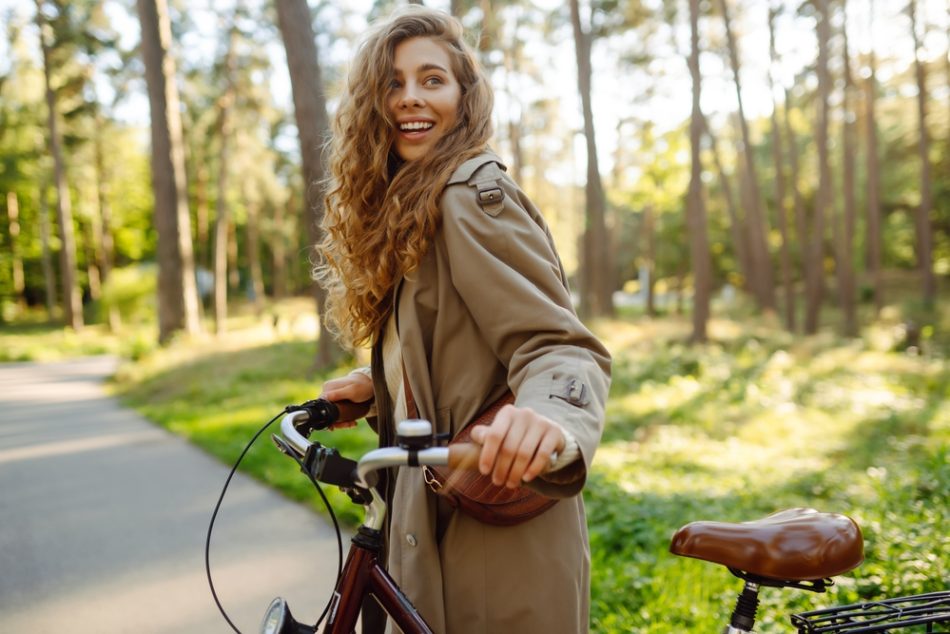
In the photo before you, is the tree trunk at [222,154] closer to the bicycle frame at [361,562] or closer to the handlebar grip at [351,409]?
the handlebar grip at [351,409]

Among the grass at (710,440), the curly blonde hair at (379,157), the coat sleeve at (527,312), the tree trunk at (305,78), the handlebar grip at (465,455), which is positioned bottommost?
the grass at (710,440)

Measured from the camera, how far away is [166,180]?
1548 cm

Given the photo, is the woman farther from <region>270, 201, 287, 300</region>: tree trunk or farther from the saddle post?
<region>270, 201, 287, 300</region>: tree trunk

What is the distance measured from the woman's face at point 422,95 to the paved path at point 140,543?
9.03 ft

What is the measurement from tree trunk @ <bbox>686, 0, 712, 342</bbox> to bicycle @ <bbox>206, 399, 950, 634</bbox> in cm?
1517

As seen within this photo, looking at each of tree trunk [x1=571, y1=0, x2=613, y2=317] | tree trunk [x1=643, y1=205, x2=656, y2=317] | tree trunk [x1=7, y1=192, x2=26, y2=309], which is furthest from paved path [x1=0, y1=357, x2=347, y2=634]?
tree trunk [x1=7, y1=192, x2=26, y2=309]

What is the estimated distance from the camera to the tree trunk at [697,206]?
15203 millimetres

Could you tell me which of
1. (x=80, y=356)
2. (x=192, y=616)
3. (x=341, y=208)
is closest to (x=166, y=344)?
(x=80, y=356)

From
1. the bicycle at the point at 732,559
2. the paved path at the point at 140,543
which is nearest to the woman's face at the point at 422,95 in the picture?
the bicycle at the point at 732,559

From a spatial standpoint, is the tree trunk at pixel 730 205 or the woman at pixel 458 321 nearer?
the woman at pixel 458 321

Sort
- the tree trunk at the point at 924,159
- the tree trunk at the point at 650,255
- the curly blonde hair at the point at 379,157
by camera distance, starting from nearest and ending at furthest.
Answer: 1. the curly blonde hair at the point at 379,157
2. the tree trunk at the point at 924,159
3. the tree trunk at the point at 650,255

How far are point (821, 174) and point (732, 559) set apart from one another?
20.9 metres

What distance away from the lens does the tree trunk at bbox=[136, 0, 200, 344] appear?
1506cm

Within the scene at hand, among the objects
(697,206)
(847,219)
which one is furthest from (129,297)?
(847,219)
